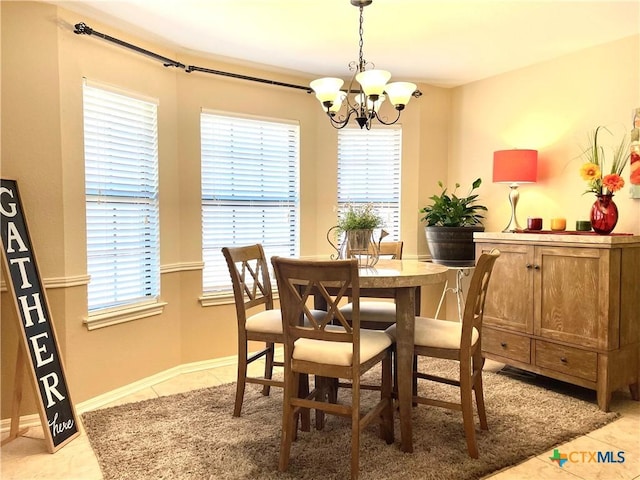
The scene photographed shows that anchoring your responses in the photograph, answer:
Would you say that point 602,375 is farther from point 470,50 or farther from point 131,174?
point 131,174

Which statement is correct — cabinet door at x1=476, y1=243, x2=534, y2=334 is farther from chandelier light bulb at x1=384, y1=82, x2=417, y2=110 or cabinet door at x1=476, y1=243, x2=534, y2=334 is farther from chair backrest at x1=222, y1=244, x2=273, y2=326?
chair backrest at x1=222, y1=244, x2=273, y2=326

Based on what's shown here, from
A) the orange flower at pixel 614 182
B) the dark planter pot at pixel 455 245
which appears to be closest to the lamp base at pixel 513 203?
the dark planter pot at pixel 455 245

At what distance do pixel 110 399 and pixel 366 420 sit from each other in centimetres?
185

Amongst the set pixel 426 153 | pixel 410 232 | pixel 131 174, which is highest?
pixel 426 153

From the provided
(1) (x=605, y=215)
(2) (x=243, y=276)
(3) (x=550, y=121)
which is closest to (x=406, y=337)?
(2) (x=243, y=276)

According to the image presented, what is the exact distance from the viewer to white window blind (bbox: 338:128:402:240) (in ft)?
14.3

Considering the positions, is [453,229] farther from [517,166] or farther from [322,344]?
[322,344]

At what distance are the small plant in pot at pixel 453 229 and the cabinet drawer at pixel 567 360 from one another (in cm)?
105

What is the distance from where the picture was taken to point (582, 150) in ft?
11.6

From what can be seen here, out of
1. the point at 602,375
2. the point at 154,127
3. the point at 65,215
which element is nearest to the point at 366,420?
the point at 602,375

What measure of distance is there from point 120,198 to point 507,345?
289cm

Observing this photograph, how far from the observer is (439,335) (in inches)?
95.3

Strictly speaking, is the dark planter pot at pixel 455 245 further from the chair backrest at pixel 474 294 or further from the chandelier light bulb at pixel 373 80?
the chandelier light bulb at pixel 373 80

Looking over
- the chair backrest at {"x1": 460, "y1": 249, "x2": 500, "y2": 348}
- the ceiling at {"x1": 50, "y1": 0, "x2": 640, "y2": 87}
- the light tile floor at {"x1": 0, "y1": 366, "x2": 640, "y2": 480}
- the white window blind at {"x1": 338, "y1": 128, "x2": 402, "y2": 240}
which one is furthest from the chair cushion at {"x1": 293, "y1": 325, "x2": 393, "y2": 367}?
the white window blind at {"x1": 338, "y1": 128, "x2": 402, "y2": 240}
